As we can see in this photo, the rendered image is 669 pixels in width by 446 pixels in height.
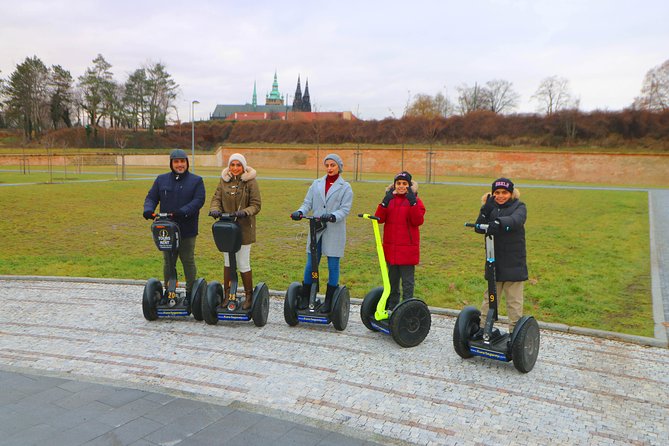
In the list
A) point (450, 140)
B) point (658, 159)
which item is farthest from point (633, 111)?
point (450, 140)

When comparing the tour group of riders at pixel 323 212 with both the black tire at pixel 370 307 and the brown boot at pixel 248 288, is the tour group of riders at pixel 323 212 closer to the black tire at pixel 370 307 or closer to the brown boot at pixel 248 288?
the brown boot at pixel 248 288

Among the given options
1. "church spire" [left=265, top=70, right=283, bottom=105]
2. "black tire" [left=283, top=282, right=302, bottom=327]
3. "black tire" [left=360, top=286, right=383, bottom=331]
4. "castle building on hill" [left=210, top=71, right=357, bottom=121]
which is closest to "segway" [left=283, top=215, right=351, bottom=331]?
"black tire" [left=283, top=282, right=302, bottom=327]

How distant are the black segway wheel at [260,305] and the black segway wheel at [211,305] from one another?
448 mm

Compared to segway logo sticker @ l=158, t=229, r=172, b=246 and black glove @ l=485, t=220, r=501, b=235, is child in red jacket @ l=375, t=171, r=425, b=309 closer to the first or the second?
black glove @ l=485, t=220, r=501, b=235

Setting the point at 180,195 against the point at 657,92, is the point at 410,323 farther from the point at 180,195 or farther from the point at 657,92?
the point at 657,92

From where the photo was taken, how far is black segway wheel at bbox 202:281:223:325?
224 inches

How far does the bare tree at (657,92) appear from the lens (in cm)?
6209

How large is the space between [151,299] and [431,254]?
19.6ft

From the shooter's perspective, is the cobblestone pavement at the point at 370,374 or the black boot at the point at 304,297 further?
the black boot at the point at 304,297

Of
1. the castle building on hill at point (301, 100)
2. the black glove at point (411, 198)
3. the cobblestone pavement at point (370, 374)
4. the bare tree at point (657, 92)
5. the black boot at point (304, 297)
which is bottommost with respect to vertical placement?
the cobblestone pavement at point (370, 374)

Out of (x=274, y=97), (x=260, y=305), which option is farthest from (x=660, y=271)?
(x=274, y=97)

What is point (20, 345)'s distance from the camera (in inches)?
200

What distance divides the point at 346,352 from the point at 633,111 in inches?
2482

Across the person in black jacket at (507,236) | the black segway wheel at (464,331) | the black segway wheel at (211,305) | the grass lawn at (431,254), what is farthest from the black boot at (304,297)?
the person in black jacket at (507,236)
